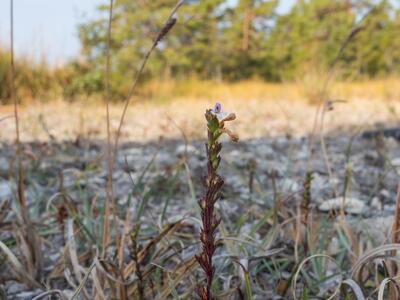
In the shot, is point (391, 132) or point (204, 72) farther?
point (204, 72)

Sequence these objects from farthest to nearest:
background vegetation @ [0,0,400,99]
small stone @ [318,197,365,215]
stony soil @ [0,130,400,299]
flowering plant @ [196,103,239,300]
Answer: background vegetation @ [0,0,400,99] → small stone @ [318,197,365,215] → stony soil @ [0,130,400,299] → flowering plant @ [196,103,239,300]

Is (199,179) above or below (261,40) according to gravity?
below

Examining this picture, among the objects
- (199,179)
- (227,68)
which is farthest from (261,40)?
(199,179)

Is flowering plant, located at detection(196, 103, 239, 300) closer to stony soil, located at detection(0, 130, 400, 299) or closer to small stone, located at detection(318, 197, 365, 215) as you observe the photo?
stony soil, located at detection(0, 130, 400, 299)

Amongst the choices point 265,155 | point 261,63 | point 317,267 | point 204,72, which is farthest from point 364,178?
point 261,63

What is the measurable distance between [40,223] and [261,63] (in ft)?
64.8

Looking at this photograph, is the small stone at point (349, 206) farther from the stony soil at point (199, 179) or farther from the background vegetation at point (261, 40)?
the background vegetation at point (261, 40)

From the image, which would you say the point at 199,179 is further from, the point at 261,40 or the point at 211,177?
the point at 261,40

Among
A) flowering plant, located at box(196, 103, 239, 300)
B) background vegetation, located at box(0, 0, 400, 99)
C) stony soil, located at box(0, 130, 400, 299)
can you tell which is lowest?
stony soil, located at box(0, 130, 400, 299)

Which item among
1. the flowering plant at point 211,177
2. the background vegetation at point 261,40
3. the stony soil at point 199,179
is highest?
the background vegetation at point 261,40

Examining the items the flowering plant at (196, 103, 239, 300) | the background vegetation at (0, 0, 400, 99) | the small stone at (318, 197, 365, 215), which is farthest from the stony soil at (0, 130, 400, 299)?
the background vegetation at (0, 0, 400, 99)

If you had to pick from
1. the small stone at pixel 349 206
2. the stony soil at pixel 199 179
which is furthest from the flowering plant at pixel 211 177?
the small stone at pixel 349 206

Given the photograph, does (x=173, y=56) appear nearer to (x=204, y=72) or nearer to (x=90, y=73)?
(x=204, y=72)

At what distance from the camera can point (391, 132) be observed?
3.42 metres
